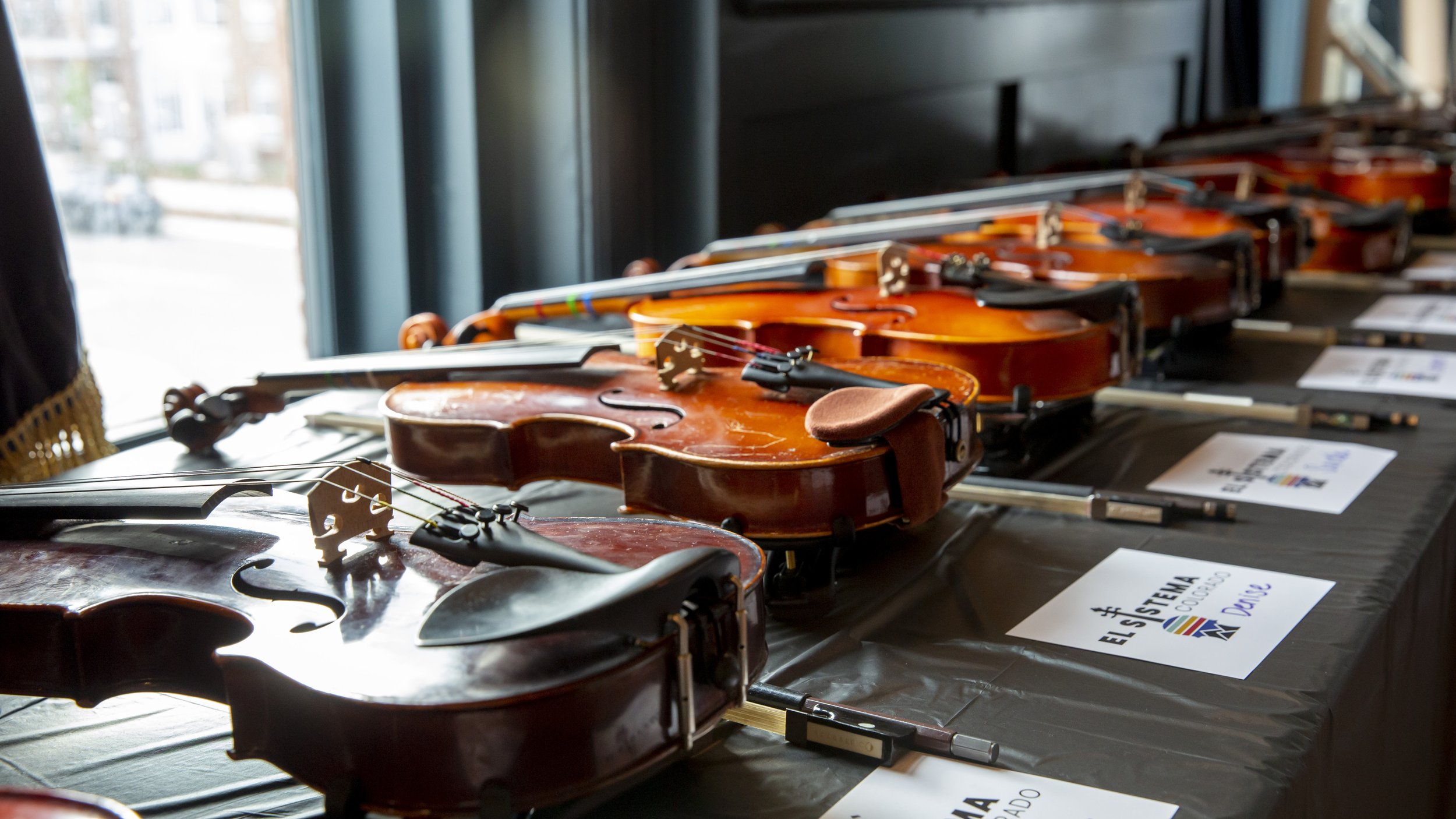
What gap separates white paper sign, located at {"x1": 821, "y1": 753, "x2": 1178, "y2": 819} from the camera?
0.90m

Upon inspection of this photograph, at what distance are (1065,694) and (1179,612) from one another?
22cm

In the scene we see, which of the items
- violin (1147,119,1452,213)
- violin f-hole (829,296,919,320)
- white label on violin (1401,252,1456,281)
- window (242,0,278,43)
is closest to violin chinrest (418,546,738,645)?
violin f-hole (829,296,919,320)

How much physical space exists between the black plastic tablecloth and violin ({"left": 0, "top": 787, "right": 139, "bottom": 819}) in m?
0.22

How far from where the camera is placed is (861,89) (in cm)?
339

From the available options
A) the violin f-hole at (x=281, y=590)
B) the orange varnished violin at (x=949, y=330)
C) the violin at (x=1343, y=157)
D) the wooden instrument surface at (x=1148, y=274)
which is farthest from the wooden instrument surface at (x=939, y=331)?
the violin at (x=1343, y=157)

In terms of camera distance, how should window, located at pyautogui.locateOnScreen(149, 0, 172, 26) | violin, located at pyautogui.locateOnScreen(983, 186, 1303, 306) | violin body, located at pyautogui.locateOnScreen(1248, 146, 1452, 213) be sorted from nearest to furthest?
window, located at pyautogui.locateOnScreen(149, 0, 172, 26)
violin, located at pyautogui.locateOnScreen(983, 186, 1303, 306)
violin body, located at pyautogui.locateOnScreen(1248, 146, 1452, 213)

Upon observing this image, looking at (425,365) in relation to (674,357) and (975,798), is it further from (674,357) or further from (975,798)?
(975,798)

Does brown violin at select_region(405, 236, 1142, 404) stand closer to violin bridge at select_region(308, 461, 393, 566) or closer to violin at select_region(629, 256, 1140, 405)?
violin at select_region(629, 256, 1140, 405)

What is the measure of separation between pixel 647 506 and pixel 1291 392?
1273 millimetres

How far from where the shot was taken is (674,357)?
4.70 feet

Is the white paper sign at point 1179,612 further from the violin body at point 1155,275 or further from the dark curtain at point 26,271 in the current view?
the dark curtain at point 26,271

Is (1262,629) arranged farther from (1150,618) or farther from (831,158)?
(831,158)

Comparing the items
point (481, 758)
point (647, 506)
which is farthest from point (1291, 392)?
point (481, 758)

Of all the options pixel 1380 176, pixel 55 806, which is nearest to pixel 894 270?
pixel 55 806
